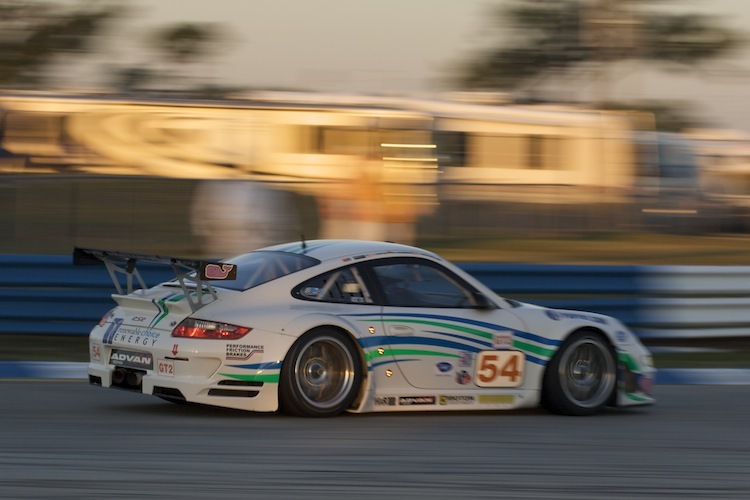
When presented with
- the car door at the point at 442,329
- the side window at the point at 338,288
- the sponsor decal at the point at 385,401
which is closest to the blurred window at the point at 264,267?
the side window at the point at 338,288

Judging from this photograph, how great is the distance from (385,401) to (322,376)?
0.46 meters

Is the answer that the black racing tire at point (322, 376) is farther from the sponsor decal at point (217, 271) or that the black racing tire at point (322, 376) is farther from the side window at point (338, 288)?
the sponsor decal at point (217, 271)

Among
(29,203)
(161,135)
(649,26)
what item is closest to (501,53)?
(649,26)

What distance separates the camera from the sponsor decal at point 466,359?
8.38m

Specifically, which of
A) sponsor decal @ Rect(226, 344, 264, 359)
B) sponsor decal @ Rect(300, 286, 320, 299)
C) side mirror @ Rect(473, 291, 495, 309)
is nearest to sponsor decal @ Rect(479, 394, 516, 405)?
side mirror @ Rect(473, 291, 495, 309)

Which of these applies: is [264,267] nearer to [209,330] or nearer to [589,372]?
[209,330]

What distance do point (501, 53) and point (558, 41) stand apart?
92.0 inches

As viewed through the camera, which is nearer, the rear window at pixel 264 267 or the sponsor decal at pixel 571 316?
the rear window at pixel 264 267

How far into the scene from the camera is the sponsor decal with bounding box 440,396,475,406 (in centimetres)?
834

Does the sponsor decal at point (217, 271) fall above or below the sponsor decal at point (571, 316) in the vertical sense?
above

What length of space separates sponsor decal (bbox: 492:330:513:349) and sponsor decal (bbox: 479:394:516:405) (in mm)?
318

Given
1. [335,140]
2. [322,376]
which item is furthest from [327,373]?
[335,140]

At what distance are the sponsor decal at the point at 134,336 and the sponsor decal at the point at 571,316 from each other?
266 cm

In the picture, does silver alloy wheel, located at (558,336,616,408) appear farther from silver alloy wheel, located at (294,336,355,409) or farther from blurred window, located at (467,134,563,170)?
blurred window, located at (467,134,563,170)
